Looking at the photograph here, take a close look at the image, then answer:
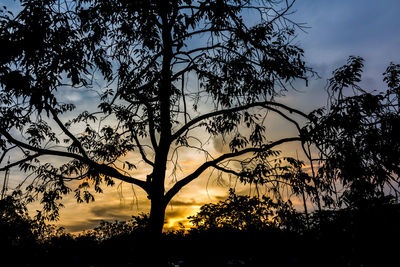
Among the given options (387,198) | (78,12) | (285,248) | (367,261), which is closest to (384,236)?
(367,261)

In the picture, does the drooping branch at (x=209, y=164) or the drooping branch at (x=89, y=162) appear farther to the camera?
the drooping branch at (x=209, y=164)

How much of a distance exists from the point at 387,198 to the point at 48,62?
792cm

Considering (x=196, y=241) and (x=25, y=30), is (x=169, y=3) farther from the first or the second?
(x=196, y=241)

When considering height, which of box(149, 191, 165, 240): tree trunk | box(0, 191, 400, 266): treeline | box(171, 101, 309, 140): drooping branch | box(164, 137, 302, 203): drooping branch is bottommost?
box(0, 191, 400, 266): treeline

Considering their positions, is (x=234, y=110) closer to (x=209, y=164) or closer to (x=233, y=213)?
(x=209, y=164)

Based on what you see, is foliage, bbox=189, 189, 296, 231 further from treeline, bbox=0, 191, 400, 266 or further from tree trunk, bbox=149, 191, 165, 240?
tree trunk, bbox=149, 191, 165, 240

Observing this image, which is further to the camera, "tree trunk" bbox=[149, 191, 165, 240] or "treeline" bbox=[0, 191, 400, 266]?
"tree trunk" bbox=[149, 191, 165, 240]

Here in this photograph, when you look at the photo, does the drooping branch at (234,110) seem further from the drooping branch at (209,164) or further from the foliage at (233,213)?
the foliage at (233,213)

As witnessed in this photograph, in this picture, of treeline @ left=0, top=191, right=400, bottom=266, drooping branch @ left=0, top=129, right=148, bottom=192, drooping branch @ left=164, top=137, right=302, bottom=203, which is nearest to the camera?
treeline @ left=0, top=191, right=400, bottom=266

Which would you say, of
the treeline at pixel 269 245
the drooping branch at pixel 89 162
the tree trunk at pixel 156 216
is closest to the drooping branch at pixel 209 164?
the tree trunk at pixel 156 216

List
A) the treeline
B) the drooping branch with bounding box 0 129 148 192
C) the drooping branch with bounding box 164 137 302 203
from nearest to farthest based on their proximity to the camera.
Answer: the treeline < the drooping branch with bounding box 0 129 148 192 < the drooping branch with bounding box 164 137 302 203

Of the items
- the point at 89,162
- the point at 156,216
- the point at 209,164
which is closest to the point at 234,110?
the point at 209,164

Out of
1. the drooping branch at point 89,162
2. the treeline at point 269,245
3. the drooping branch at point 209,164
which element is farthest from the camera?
the drooping branch at point 209,164

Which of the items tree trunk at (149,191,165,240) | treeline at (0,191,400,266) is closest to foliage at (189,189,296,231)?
treeline at (0,191,400,266)
